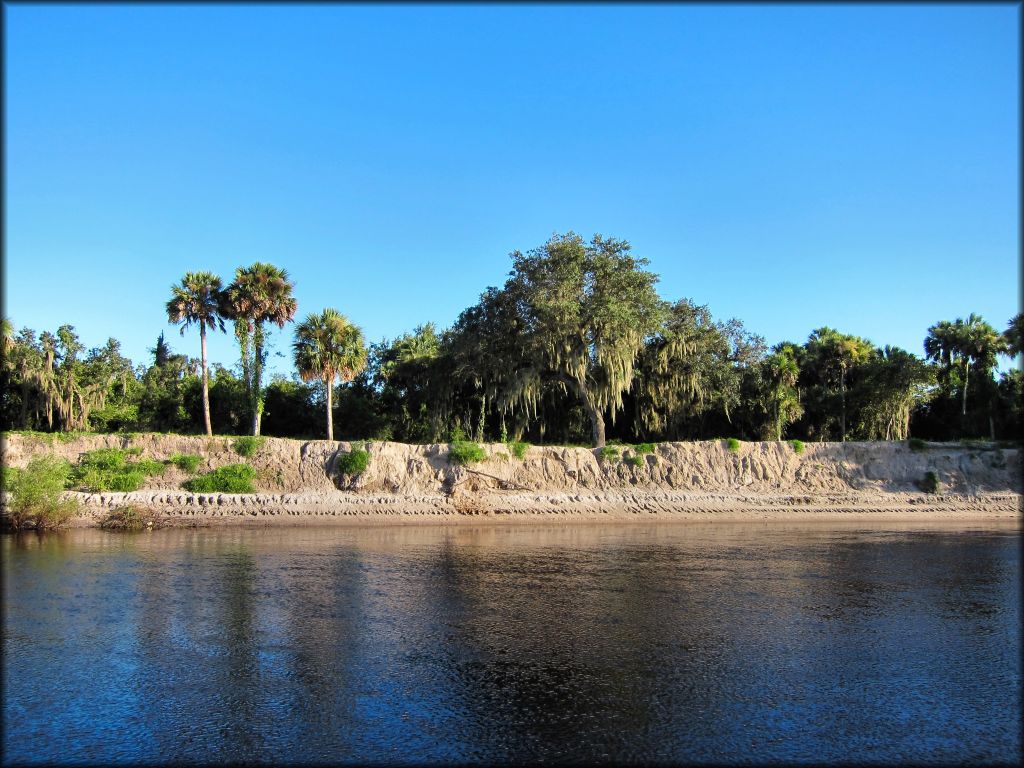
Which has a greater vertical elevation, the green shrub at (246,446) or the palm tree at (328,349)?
the palm tree at (328,349)

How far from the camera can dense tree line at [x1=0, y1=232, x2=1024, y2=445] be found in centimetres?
3725

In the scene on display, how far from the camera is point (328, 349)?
37094mm

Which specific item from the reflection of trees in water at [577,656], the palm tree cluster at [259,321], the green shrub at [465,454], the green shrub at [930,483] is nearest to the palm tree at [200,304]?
the palm tree cluster at [259,321]

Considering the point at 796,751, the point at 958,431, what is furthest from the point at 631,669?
the point at 958,431

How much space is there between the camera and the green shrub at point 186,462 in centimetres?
3184

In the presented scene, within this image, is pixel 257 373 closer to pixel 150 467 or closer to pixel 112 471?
pixel 150 467

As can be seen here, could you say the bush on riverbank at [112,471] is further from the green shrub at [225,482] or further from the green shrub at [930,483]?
the green shrub at [930,483]

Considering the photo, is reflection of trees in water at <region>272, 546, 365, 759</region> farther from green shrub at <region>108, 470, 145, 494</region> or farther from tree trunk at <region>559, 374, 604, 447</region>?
tree trunk at <region>559, 374, 604, 447</region>

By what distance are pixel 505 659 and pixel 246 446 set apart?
25074mm

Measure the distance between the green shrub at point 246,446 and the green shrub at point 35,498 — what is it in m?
7.77

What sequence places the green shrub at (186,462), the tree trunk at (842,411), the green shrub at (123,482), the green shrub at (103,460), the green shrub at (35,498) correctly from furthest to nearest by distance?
the tree trunk at (842,411)
the green shrub at (186,462)
the green shrub at (103,460)
the green shrub at (123,482)
the green shrub at (35,498)

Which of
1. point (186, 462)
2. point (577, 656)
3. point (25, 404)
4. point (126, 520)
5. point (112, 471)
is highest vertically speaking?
point (25, 404)

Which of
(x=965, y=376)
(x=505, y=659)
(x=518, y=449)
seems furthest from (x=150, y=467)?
(x=965, y=376)

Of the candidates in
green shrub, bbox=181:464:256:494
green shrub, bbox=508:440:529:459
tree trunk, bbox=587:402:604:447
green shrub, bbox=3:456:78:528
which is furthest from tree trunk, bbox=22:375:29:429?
tree trunk, bbox=587:402:604:447
